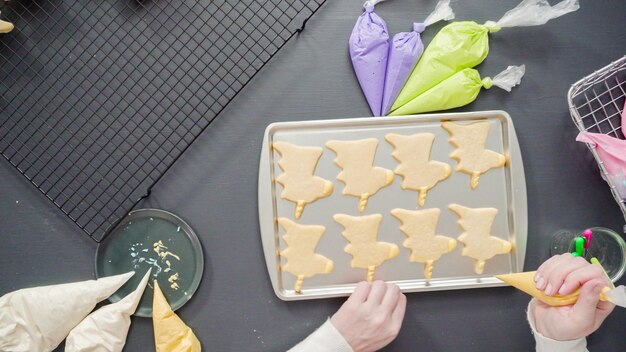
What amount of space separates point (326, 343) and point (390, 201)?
1.24 ft

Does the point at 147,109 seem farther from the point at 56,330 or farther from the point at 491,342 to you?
the point at 491,342

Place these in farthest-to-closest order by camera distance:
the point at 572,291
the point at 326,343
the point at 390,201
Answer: the point at 390,201 → the point at 326,343 → the point at 572,291

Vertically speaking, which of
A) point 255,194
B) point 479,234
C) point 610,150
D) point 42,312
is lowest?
point 42,312

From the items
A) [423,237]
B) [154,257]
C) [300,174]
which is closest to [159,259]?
[154,257]

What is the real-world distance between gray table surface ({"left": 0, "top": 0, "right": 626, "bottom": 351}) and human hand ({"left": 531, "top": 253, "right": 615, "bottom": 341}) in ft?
0.73

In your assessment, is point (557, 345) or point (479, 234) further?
point (479, 234)

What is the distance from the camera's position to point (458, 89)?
53.4 inches

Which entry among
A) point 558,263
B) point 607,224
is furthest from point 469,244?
point 607,224

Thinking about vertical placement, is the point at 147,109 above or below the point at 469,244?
below

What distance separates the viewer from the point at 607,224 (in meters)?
1.43

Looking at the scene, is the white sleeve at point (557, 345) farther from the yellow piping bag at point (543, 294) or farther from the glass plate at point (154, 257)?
the glass plate at point (154, 257)

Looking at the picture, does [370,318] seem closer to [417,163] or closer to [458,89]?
[417,163]

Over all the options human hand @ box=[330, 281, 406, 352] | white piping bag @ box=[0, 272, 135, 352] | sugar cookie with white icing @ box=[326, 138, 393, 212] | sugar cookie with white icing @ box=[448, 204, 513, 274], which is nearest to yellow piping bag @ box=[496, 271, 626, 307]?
sugar cookie with white icing @ box=[448, 204, 513, 274]

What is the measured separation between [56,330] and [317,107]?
843 millimetres
